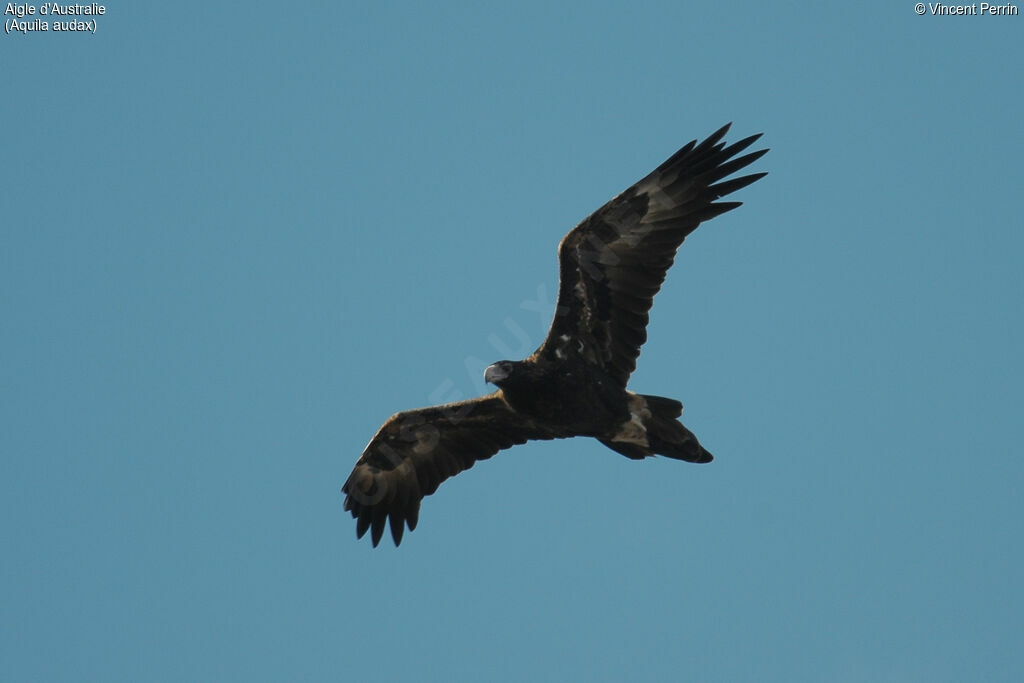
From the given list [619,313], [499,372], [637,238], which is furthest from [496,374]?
[637,238]

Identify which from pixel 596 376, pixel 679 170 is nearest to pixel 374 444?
pixel 596 376

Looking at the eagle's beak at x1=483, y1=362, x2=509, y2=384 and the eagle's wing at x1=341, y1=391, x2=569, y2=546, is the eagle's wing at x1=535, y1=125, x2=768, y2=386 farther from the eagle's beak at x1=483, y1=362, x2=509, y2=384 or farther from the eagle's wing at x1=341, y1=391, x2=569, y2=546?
the eagle's wing at x1=341, y1=391, x2=569, y2=546

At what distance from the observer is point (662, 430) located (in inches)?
562

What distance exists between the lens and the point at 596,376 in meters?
14.5

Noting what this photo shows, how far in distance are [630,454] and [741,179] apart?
3.71 metres

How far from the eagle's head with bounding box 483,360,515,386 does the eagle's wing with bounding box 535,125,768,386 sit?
0.51 meters

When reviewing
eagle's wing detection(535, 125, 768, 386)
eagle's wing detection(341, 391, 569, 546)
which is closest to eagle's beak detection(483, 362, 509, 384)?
eagle's wing detection(535, 125, 768, 386)

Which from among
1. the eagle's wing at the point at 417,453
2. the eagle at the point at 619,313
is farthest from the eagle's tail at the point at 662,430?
the eagle's wing at the point at 417,453

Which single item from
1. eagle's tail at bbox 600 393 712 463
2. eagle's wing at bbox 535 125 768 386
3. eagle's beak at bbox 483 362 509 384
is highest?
eagle's wing at bbox 535 125 768 386

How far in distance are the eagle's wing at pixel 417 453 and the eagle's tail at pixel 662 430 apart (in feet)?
4.98

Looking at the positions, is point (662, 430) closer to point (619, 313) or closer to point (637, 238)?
point (619, 313)

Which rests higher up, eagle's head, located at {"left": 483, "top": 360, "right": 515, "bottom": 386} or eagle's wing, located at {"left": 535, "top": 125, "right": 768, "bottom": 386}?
eagle's wing, located at {"left": 535, "top": 125, "right": 768, "bottom": 386}

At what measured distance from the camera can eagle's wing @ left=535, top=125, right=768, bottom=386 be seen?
46.9 ft

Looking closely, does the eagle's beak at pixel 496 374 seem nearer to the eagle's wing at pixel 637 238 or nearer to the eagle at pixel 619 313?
the eagle at pixel 619 313
